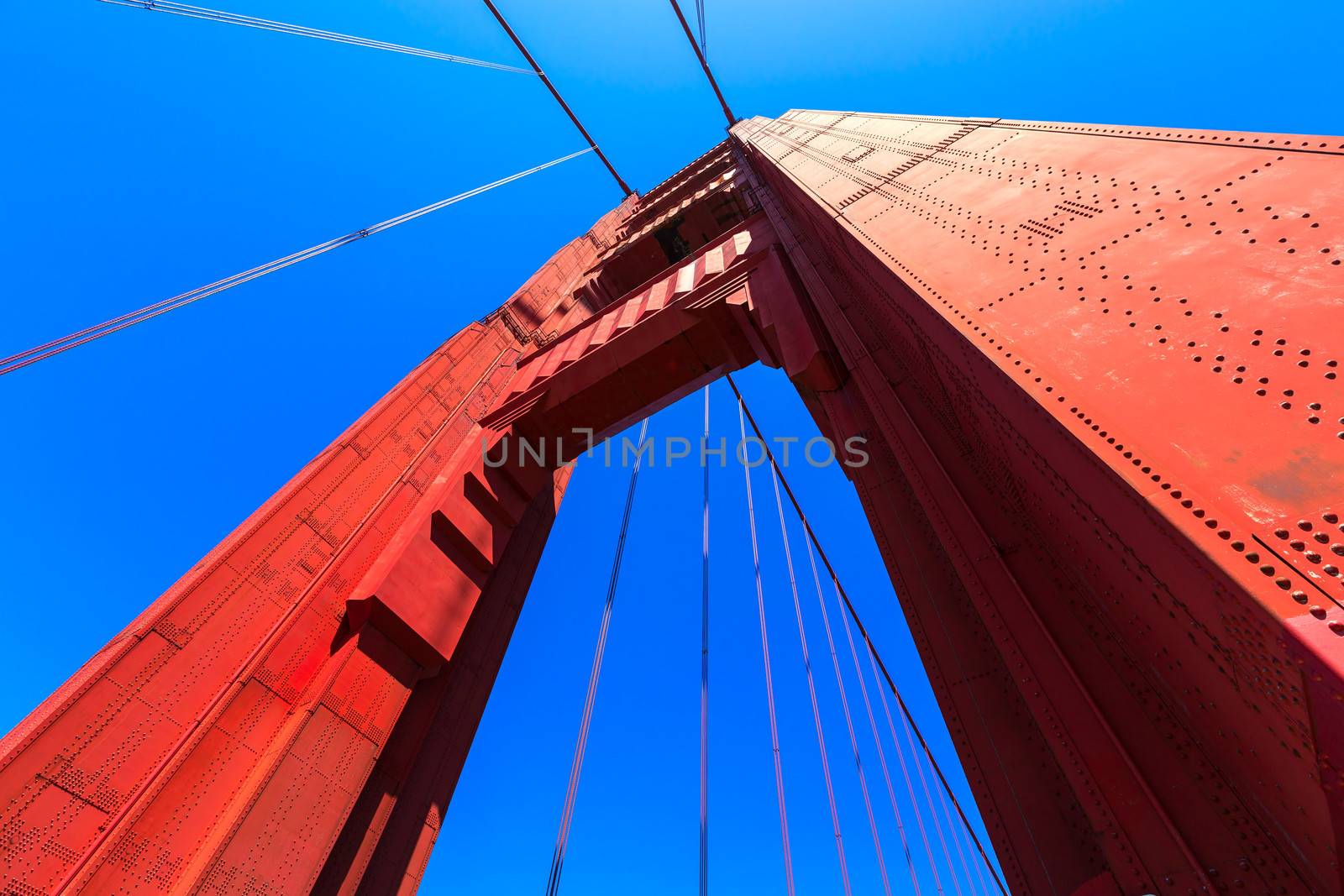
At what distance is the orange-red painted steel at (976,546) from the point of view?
2.19m

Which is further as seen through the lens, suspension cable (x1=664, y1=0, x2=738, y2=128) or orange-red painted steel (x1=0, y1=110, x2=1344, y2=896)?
suspension cable (x1=664, y1=0, x2=738, y2=128)

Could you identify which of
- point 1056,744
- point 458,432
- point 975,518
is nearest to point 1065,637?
point 1056,744

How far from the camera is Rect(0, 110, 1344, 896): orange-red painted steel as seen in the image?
2.19 m

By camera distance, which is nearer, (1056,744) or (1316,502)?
(1316,502)

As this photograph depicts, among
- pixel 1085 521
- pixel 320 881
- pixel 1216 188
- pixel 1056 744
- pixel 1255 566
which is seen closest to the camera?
pixel 1255 566

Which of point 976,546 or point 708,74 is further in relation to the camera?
point 708,74

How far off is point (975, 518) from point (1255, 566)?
11.2 feet

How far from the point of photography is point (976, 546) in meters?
4.95

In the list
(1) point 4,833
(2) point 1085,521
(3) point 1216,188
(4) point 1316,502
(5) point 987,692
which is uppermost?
(1) point 4,833

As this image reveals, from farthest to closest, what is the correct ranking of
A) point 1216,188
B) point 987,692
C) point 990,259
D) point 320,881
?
1. point 320,881
2. point 987,692
3. point 990,259
4. point 1216,188

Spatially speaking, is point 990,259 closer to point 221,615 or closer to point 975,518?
point 975,518

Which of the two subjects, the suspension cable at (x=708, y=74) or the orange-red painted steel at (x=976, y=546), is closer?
the orange-red painted steel at (x=976, y=546)

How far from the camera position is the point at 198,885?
5262mm

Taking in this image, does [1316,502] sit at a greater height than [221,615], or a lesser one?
lesser
